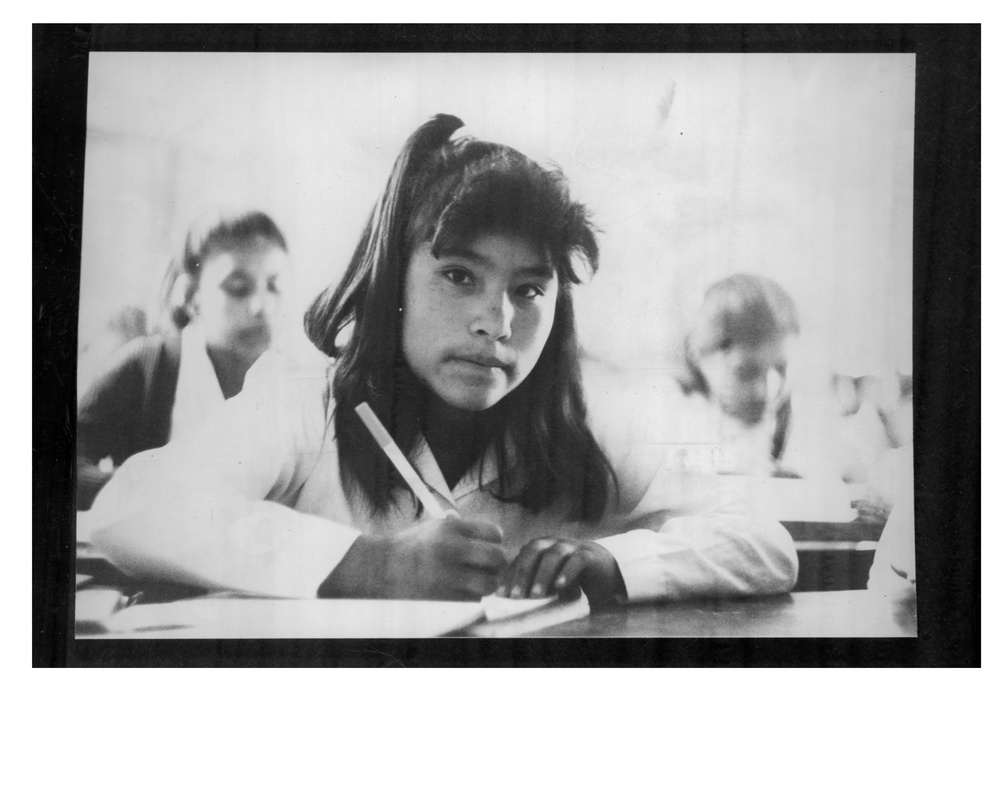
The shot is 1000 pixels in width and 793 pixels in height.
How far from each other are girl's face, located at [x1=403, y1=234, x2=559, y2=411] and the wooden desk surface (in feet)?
2.37

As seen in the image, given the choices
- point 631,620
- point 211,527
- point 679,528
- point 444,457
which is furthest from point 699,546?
point 211,527

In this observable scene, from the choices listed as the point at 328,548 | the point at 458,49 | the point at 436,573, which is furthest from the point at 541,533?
the point at 458,49

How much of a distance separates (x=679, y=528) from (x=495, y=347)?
704 mm

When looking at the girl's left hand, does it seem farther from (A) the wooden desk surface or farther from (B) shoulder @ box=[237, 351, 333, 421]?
(B) shoulder @ box=[237, 351, 333, 421]

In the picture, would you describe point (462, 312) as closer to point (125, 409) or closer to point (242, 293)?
point (242, 293)

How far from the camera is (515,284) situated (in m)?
2.10

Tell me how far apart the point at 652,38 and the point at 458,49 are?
1.77 feet

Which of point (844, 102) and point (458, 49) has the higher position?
point (458, 49)

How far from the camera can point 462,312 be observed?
209 cm

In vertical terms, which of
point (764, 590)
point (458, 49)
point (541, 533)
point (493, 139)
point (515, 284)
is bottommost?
point (764, 590)

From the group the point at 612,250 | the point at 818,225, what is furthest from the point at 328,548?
the point at 818,225

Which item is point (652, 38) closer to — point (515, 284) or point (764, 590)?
point (515, 284)

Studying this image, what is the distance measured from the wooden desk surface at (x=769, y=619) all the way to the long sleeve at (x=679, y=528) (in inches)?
1.6

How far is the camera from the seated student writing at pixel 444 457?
2078mm
